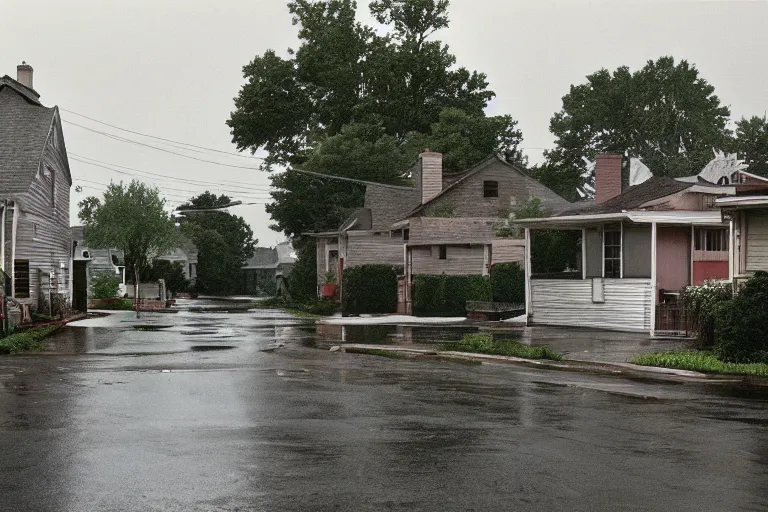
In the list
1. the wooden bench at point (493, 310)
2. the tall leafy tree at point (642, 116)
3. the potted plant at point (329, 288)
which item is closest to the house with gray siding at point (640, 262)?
the wooden bench at point (493, 310)

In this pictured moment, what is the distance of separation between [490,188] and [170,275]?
44578 millimetres

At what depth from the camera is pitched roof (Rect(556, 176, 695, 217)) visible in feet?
107

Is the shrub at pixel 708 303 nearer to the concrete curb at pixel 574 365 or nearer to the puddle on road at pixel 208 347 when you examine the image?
the concrete curb at pixel 574 365

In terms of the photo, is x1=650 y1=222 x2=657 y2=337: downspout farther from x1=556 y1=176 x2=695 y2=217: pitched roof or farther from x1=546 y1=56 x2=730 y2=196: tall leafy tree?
x1=546 y1=56 x2=730 y2=196: tall leafy tree

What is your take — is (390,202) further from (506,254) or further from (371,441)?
(371,441)

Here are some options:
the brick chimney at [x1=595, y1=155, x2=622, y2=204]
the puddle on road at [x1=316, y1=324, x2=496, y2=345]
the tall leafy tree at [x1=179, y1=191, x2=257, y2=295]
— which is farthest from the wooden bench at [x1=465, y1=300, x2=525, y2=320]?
the tall leafy tree at [x1=179, y1=191, x2=257, y2=295]

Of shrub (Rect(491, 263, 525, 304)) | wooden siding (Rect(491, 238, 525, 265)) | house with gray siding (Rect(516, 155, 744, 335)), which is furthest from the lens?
wooden siding (Rect(491, 238, 525, 265))

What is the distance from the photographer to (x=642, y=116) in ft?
324

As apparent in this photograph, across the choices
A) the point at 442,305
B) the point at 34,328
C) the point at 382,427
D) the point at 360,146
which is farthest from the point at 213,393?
the point at 360,146

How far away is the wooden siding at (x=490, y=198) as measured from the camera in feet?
178

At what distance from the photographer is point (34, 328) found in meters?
31.4

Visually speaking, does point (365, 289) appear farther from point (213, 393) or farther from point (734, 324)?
point (213, 393)

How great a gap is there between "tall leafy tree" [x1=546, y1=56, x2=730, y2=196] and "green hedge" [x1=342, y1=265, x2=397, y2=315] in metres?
51.5

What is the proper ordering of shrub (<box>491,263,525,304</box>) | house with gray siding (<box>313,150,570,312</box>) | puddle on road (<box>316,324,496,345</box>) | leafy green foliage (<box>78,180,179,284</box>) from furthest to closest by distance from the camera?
leafy green foliage (<box>78,180,179,284</box>) → house with gray siding (<box>313,150,570,312</box>) → shrub (<box>491,263,525,304</box>) → puddle on road (<box>316,324,496,345</box>)
